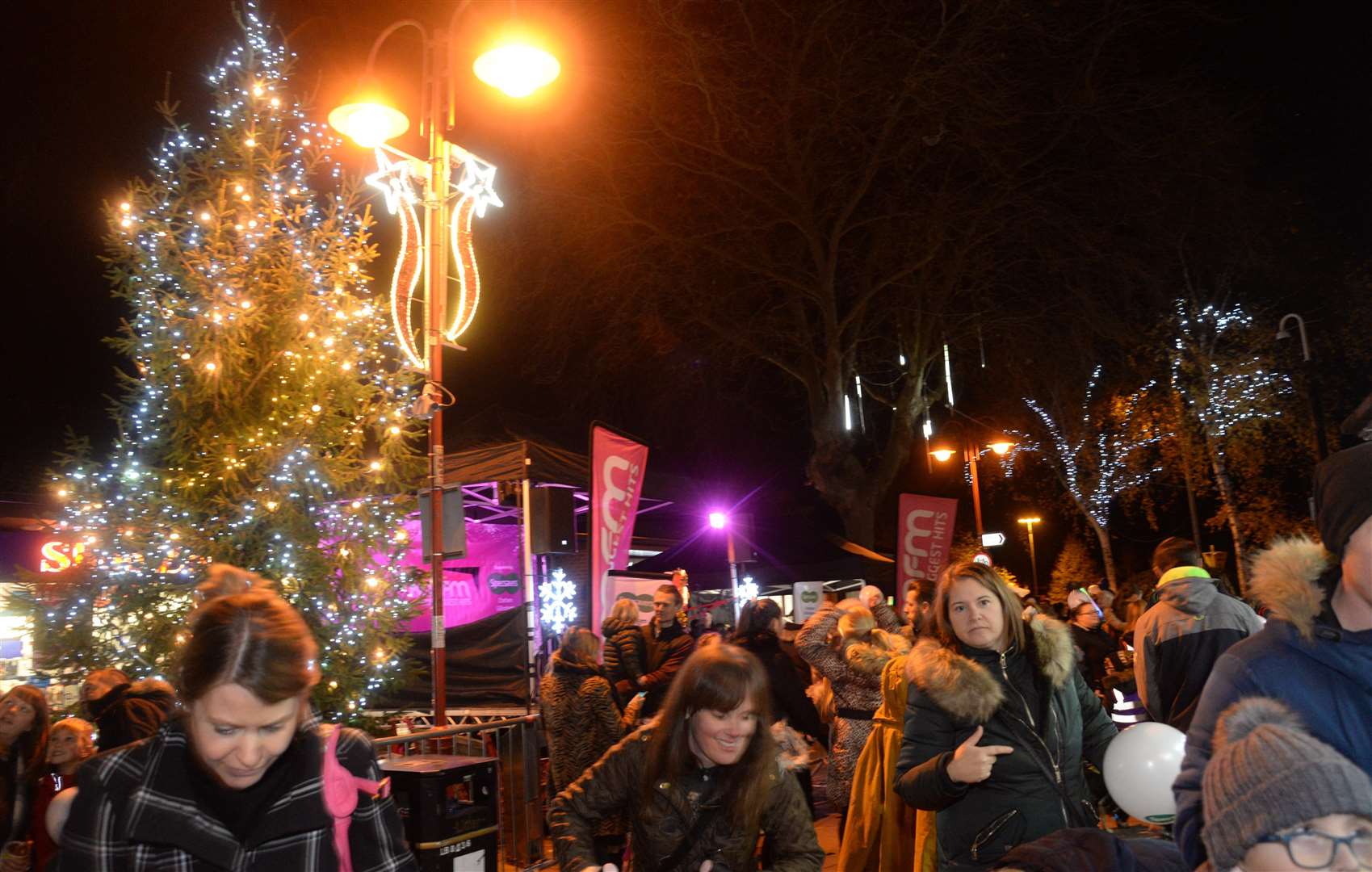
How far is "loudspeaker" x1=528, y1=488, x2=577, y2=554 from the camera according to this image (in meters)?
10.8

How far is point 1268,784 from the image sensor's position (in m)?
1.74

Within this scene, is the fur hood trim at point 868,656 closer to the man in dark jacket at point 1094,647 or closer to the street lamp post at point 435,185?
the street lamp post at point 435,185

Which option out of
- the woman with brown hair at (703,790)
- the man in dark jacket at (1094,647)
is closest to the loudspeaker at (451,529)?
the woman with brown hair at (703,790)

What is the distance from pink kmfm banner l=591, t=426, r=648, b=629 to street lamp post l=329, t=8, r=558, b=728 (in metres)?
2.45

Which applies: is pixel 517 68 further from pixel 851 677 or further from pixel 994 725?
pixel 994 725

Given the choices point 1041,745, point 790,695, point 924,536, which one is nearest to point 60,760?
point 790,695

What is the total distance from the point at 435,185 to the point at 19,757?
4848 mm

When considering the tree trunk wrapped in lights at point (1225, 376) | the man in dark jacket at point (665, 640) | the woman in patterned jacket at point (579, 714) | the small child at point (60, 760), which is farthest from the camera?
the tree trunk wrapped in lights at point (1225, 376)

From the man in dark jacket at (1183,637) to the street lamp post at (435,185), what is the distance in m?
4.78

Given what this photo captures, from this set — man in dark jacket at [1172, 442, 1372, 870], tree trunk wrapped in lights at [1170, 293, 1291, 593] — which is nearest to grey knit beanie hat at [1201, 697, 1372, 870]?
man in dark jacket at [1172, 442, 1372, 870]

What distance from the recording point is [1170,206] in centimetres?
1891

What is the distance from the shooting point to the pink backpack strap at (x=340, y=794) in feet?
7.41

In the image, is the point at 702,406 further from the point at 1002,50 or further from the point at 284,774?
the point at 284,774

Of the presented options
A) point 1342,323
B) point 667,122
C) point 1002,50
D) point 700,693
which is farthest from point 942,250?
point 700,693
